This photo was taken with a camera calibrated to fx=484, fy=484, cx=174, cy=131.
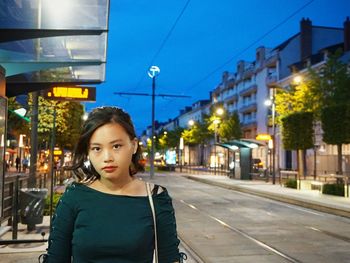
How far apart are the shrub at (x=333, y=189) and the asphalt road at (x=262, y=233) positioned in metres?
4.53

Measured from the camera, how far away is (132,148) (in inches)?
93.2

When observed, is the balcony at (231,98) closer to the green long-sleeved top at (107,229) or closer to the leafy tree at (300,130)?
the leafy tree at (300,130)

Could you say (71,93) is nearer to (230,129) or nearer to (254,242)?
(254,242)

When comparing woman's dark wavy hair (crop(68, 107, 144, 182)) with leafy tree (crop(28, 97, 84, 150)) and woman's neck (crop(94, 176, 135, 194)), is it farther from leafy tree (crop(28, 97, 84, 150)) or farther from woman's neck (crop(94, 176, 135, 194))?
leafy tree (crop(28, 97, 84, 150))

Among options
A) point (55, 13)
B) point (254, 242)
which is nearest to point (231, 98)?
point (254, 242)

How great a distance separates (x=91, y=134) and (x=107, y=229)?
0.47 metres

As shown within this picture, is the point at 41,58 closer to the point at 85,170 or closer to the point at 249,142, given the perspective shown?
the point at 85,170

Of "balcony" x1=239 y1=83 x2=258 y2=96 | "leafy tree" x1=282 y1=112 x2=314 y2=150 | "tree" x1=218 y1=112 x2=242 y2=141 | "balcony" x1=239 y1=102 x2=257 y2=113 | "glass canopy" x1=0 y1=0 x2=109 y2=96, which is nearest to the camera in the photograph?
"glass canopy" x1=0 y1=0 x2=109 y2=96

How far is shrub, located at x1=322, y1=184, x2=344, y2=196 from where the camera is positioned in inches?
838

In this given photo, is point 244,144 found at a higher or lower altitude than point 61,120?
lower

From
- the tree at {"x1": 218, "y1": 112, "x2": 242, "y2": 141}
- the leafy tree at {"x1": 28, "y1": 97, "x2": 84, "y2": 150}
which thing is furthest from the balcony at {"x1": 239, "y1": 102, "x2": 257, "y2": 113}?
the leafy tree at {"x1": 28, "y1": 97, "x2": 84, "y2": 150}

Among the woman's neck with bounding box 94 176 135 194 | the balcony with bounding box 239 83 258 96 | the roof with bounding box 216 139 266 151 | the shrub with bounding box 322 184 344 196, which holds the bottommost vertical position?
the shrub with bounding box 322 184 344 196

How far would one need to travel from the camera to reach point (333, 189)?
71.3 feet

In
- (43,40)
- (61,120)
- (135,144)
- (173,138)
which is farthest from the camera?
(173,138)
